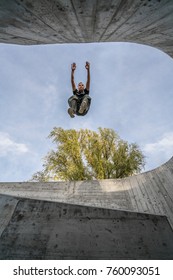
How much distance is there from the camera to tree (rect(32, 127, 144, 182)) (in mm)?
12852

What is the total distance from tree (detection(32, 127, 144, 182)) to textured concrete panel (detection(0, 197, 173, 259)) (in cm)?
872

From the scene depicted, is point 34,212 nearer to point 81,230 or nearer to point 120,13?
point 81,230

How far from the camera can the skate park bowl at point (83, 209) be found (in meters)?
2.15

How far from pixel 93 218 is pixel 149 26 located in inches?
134

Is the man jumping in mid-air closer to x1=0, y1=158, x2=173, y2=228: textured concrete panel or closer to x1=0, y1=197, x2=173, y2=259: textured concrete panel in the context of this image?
x1=0, y1=197, x2=173, y2=259: textured concrete panel

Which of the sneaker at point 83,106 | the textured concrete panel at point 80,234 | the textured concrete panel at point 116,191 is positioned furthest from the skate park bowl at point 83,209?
the sneaker at point 83,106

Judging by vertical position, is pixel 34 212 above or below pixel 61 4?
below

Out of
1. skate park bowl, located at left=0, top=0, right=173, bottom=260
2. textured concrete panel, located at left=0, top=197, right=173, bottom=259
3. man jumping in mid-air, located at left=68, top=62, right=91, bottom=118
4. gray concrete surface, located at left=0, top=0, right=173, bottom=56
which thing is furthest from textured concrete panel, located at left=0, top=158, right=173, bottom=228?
gray concrete surface, located at left=0, top=0, right=173, bottom=56

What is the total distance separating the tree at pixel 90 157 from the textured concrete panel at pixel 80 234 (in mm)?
8716

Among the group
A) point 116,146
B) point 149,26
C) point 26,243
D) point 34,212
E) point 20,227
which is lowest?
point 26,243

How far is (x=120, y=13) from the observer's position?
2262 mm

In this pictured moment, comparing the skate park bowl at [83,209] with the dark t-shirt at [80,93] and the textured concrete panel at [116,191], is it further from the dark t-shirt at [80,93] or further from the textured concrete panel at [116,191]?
the dark t-shirt at [80,93]
